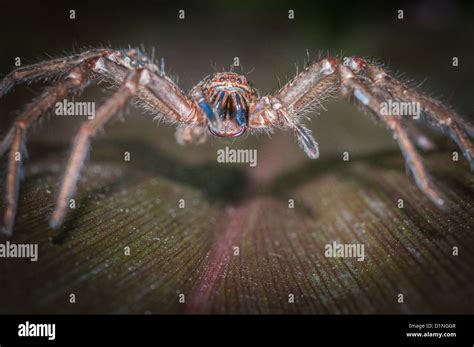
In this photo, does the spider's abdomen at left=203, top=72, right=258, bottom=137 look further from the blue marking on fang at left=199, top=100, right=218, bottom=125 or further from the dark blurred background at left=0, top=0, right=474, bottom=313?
the dark blurred background at left=0, top=0, right=474, bottom=313

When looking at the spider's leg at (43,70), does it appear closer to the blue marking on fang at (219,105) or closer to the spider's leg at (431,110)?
the blue marking on fang at (219,105)

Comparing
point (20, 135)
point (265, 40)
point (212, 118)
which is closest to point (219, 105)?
point (212, 118)

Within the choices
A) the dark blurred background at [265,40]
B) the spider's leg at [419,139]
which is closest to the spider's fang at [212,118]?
the dark blurred background at [265,40]

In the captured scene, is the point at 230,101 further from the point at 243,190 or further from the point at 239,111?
the point at 243,190
